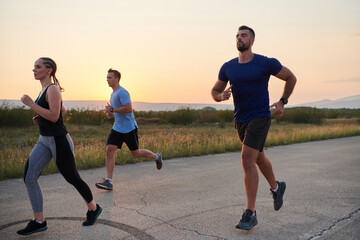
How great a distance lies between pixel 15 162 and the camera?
8109 mm

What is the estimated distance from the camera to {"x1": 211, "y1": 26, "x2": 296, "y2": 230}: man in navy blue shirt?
4137 mm

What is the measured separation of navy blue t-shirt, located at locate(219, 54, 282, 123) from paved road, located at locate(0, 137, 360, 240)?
1308 millimetres

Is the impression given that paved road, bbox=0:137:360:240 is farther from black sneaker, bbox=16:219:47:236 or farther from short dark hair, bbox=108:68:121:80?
short dark hair, bbox=108:68:121:80

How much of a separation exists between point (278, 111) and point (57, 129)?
8.07 feet

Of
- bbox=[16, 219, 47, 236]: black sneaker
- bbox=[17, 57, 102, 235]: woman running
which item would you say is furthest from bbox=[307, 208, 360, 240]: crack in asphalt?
bbox=[16, 219, 47, 236]: black sneaker

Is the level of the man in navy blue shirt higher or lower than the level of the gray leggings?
higher

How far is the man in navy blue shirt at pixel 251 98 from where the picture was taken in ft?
13.6

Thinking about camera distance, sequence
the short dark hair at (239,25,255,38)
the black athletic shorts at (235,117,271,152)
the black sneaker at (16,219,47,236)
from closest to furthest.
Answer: the black sneaker at (16,219,47,236) → the black athletic shorts at (235,117,271,152) → the short dark hair at (239,25,255,38)

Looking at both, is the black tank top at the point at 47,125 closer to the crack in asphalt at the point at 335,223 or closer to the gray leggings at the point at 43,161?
the gray leggings at the point at 43,161

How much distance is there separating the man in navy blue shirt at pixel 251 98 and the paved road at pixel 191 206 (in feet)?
1.89

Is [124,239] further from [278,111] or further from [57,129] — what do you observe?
[278,111]

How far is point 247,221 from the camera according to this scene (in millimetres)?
4043

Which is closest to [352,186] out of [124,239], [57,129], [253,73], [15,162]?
[253,73]

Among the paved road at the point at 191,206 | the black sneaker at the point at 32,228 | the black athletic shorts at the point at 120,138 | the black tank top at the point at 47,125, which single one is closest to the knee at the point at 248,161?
the paved road at the point at 191,206
